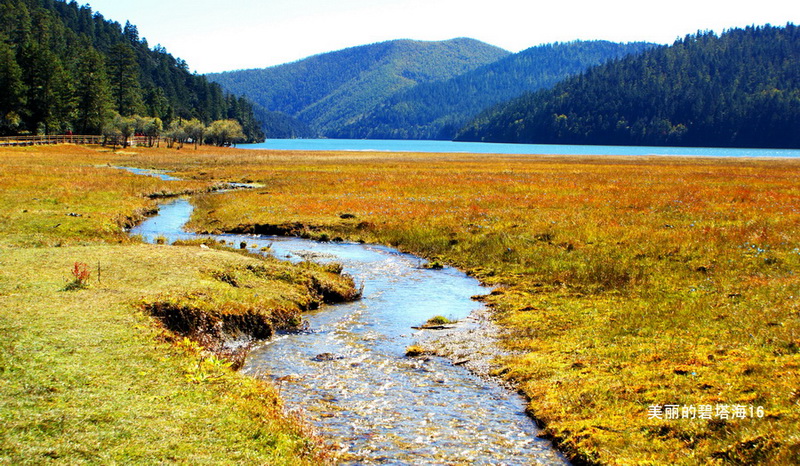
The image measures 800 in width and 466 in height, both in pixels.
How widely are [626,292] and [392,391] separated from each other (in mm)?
10578

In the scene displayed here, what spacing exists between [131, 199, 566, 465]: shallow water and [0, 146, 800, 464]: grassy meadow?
91 centimetres

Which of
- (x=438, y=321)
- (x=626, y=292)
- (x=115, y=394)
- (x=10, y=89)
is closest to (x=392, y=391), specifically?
(x=438, y=321)

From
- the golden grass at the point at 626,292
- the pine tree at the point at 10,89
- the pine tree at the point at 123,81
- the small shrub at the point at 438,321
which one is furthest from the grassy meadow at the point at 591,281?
the pine tree at the point at 123,81

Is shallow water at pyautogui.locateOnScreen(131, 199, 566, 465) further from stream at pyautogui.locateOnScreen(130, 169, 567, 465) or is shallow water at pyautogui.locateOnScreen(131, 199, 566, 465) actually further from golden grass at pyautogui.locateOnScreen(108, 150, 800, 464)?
golden grass at pyautogui.locateOnScreen(108, 150, 800, 464)

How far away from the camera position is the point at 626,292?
770 inches

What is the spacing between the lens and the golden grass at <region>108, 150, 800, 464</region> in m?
10.3

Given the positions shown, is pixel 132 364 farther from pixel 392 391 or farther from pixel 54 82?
pixel 54 82

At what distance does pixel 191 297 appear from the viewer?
15.9 metres

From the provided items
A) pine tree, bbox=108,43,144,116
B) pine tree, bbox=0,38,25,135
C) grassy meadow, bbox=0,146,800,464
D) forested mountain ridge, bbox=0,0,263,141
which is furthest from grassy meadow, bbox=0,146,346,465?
pine tree, bbox=108,43,144,116

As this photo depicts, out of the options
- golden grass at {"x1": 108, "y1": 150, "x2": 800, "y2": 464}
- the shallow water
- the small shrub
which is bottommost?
the shallow water

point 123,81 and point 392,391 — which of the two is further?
point 123,81

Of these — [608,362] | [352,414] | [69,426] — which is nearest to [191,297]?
[352,414]

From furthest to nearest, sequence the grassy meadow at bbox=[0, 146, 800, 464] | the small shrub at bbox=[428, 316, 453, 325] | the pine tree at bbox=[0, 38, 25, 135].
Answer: the pine tree at bbox=[0, 38, 25, 135]
the small shrub at bbox=[428, 316, 453, 325]
the grassy meadow at bbox=[0, 146, 800, 464]

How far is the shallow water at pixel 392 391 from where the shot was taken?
33.8 feet
